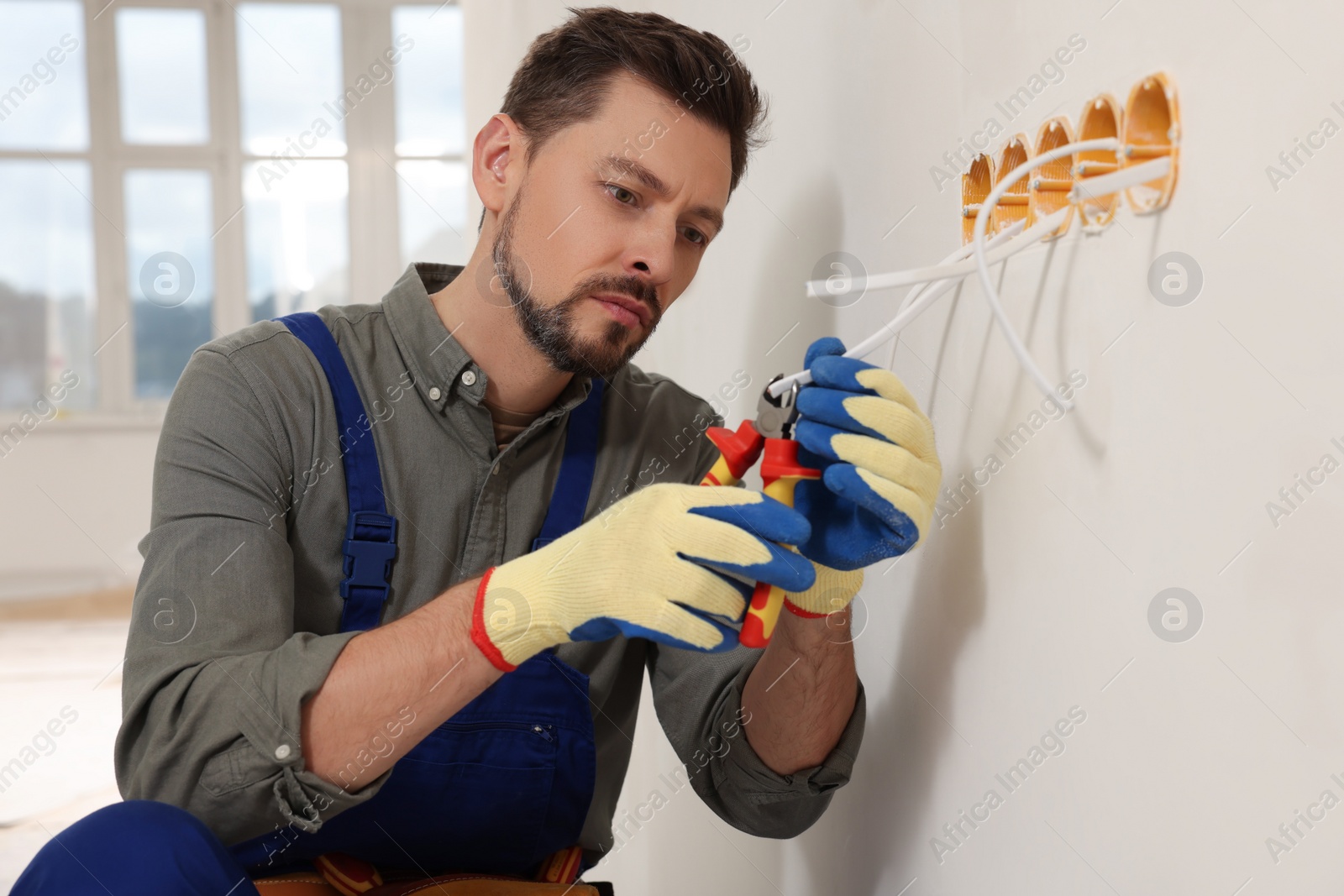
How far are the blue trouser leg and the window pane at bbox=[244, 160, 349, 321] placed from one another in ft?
15.6

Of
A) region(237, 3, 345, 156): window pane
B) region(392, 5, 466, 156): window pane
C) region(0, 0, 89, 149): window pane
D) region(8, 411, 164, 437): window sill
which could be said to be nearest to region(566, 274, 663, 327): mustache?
region(8, 411, 164, 437): window sill

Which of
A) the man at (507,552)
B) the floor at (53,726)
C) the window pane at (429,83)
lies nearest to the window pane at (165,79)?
the window pane at (429,83)

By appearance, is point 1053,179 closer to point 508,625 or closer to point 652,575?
point 652,575

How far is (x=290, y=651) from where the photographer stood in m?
0.82

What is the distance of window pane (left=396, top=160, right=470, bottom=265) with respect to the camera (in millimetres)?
5348

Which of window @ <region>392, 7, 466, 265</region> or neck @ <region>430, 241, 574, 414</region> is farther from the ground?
window @ <region>392, 7, 466, 265</region>

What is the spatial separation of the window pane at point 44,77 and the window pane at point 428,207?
4.86ft

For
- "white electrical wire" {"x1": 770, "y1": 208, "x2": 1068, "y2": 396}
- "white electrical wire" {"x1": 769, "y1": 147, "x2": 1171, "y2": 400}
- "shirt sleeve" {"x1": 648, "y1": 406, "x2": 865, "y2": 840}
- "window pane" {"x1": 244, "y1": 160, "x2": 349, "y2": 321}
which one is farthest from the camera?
"window pane" {"x1": 244, "y1": 160, "x2": 349, "y2": 321}

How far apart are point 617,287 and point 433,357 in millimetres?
220

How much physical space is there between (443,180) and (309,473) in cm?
465

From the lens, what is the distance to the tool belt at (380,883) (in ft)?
3.31

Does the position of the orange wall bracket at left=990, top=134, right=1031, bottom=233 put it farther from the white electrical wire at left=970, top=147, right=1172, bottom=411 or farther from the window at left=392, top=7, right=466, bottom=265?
the window at left=392, top=7, right=466, bottom=265

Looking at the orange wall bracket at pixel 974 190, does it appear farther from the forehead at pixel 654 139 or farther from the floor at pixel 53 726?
the floor at pixel 53 726

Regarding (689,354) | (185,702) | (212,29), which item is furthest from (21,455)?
(185,702)
